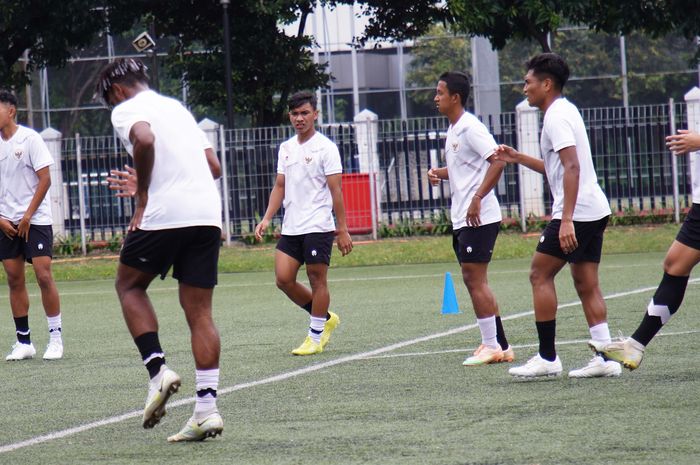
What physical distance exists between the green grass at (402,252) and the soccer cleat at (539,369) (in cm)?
1221

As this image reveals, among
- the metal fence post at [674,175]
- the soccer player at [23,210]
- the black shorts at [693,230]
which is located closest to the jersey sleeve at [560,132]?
the black shorts at [693,230]

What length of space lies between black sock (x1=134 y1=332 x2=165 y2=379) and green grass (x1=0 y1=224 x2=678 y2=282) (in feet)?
45.6

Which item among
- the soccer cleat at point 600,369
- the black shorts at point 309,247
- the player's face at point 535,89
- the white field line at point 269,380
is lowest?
the white field line at point 269,380

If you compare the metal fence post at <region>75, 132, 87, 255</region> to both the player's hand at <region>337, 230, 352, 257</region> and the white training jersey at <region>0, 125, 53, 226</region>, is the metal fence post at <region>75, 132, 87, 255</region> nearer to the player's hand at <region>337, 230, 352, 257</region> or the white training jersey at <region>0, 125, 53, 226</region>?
the white training jersey at <region>0, 125, 53, 226</region>

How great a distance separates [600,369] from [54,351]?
4.53 metres

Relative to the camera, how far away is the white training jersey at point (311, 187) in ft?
32.6

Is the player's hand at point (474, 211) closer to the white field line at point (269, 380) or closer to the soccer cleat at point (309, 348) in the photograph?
the white field line at point (269, 380)

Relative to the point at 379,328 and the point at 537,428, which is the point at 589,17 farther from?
the point at 537,428

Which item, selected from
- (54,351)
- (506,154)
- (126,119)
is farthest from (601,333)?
(54,351)

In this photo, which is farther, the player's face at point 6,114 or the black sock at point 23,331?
the black sock at point 23,331

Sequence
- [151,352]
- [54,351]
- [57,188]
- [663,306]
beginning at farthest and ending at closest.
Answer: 1. [57,188]
2. [54,351]
3. [663,306]
4. [151,352]

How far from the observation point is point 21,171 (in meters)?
10.1

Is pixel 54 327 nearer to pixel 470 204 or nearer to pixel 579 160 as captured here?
pixel 470 204

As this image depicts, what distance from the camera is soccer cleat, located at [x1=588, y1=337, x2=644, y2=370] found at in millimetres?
7281
